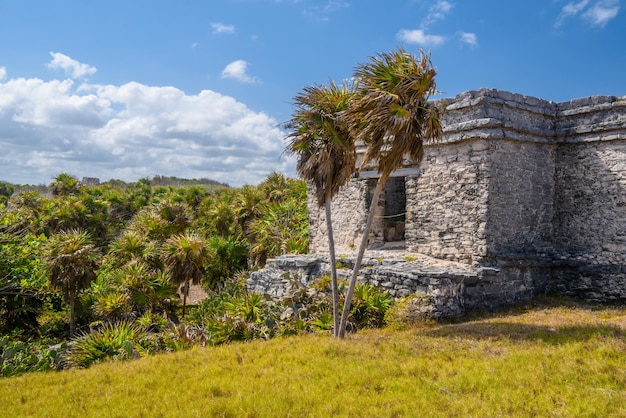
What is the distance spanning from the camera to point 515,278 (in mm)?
10719

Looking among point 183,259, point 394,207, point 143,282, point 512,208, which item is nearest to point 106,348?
point 143,282

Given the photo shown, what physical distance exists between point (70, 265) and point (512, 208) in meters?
11.1

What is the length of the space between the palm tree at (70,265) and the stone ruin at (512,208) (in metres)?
5.46

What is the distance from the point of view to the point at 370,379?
6.09 meters

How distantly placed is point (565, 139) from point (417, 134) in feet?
16.9

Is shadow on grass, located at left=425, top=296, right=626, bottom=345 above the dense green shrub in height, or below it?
above

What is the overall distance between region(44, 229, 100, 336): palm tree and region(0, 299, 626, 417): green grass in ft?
19.2

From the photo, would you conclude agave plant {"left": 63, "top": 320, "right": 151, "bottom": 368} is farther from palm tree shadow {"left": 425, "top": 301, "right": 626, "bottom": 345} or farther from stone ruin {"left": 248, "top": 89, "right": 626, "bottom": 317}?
palm tree shadow {"left": 425, "top": 301, "right": 626, "bottom": 345}

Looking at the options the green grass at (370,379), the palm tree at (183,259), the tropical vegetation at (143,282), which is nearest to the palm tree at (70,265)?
the tropical vegetation at (143,282)

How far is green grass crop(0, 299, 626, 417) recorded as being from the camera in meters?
5.24

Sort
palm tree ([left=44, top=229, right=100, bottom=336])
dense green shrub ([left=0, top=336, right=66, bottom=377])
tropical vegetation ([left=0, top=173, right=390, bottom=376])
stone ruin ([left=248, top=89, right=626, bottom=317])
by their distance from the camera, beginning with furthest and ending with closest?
palm tree ([left=44, top=229, right=100, bottom=336])
stone ruin ([left=248, top=89, right=626, bottom=317])
tropical vegetation ([left=0, top=173, right=390, bottom=376])
dense green shrub ([left=0, top=336, right=66, bottom=377])

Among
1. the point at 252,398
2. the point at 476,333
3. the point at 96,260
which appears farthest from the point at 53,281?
the point at 476,333

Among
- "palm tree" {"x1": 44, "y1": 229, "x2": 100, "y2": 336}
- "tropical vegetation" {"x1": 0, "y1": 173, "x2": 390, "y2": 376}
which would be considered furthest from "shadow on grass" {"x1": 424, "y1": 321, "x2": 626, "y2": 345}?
"palm tree" {"x1": 44, "y1": 229, "x2": 100, "y2": 336}

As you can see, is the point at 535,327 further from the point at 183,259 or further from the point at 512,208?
the point at 183,259
